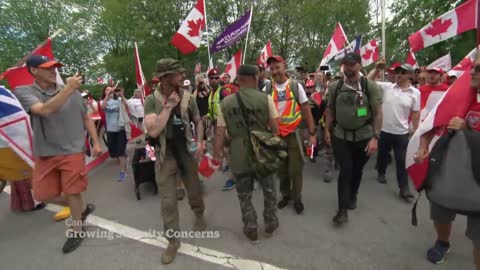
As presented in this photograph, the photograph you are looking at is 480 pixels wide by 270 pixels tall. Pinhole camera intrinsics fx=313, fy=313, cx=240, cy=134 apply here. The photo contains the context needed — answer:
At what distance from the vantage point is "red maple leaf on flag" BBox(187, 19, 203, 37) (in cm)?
639

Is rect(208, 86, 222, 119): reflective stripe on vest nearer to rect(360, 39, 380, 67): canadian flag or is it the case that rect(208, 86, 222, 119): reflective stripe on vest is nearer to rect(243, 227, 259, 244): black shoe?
rect(243, 227, 259, 244): black shoe

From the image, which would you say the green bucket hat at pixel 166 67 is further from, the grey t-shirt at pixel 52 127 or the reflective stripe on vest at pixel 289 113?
the reflective stripe on vest at pixel 289 113

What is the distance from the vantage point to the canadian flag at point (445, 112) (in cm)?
229

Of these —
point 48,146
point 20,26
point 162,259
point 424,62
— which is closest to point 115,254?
point 162,259

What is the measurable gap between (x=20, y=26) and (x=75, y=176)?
98.5 ft

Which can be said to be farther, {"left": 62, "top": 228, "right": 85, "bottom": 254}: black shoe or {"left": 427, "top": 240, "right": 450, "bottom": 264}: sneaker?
{"left": 62, "top": 228, "right": 85, "bottom": 254}: black shoe

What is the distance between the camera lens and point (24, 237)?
146 inches

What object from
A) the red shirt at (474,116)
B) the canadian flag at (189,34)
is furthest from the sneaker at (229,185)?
the red shirt at (474,116)

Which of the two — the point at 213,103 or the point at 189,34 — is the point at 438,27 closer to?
the point at 213,103

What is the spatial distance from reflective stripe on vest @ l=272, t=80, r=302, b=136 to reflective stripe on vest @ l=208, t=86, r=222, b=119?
201cm

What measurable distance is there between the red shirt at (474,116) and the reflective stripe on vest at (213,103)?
13.0 ft

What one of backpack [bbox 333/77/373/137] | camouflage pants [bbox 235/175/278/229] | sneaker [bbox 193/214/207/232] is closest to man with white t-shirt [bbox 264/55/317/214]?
backpack [bbox 333/77/373/137]

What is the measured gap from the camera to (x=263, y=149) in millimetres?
3094

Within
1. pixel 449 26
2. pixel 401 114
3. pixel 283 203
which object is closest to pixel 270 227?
pixel 283 203
